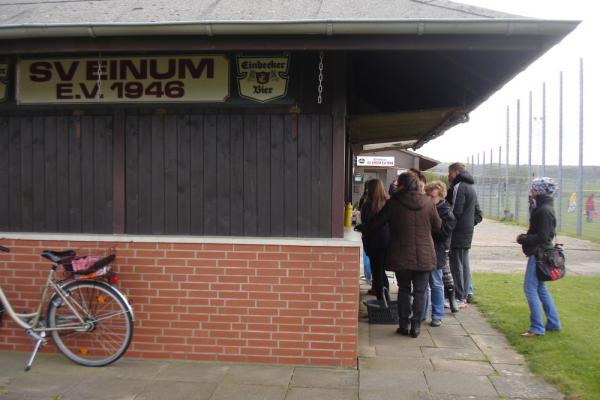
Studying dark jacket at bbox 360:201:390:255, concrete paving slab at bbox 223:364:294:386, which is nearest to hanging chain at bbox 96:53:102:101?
concrete paving slab at bbox 223:364:294:386

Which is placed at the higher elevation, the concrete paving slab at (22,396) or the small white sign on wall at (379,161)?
the small white sign on wall at (379,161)

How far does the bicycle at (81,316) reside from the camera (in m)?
4.73

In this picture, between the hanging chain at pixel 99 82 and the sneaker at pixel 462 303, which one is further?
the sneaker at pixel 462 303

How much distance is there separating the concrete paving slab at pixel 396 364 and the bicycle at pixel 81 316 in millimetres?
2002

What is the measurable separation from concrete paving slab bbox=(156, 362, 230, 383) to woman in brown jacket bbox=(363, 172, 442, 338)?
2.03m

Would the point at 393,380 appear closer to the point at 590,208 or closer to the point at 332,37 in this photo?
the point at 332,37

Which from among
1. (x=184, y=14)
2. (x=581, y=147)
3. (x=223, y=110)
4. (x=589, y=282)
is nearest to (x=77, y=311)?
(x=223, y=110)

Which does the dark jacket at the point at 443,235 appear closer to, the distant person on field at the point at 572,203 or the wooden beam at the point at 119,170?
A: the wooden beam at the point at 119,170

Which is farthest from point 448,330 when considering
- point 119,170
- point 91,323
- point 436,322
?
point 119,170

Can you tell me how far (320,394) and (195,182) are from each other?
6.80ft

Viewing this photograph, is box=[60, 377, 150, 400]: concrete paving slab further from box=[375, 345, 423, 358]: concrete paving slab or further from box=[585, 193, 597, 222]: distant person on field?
box=[585, 193, 597, 222]: distant person on field

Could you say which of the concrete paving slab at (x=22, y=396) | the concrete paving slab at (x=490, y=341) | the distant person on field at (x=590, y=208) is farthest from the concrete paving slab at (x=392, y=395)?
the distant person on field at (x=590, y=208)

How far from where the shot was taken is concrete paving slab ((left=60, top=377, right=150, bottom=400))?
14.0 ft

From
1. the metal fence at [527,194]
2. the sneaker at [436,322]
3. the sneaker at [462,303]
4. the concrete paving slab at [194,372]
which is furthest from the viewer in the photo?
the metal fence at [527,194]
